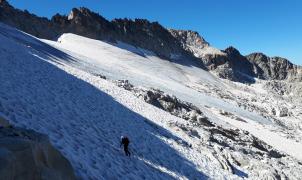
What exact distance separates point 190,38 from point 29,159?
494 feet

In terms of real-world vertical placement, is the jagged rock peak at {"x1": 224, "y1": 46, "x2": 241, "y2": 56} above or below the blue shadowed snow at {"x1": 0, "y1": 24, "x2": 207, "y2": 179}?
above

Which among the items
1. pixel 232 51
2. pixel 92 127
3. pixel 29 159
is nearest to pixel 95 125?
pixel 92 127

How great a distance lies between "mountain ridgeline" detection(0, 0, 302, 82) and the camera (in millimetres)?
94188

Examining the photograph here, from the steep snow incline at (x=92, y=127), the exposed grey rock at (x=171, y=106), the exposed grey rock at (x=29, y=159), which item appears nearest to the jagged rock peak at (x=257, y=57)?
the exposed grey rock at (x=171, y=106)

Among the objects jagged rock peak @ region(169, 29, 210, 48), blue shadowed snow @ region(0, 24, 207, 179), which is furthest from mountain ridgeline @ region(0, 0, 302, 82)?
blue shadowed snow @ region(0, 24, 207, 179)

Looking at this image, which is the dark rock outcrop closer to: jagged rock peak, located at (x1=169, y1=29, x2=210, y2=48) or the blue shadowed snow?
jagged rock peak, located at (x1=169, y1=29, x2=210, y2=48)

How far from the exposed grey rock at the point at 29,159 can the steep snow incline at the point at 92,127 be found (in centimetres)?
259

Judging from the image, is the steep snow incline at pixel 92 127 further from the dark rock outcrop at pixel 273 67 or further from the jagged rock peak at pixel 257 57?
the jagged rock peak at pixel 257 57

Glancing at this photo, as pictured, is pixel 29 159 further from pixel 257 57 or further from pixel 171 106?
pixel 257 57

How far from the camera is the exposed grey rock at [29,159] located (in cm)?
648

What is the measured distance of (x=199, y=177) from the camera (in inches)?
730

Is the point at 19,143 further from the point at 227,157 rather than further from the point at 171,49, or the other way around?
the point at 171,49

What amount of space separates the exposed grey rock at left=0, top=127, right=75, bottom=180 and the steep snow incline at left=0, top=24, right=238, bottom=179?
2.59 meters

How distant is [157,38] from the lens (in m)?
127
